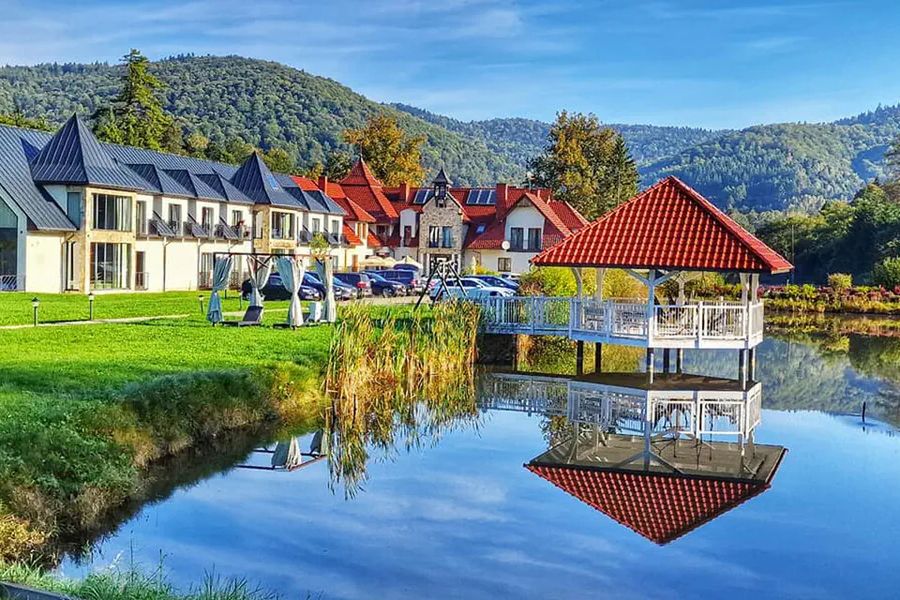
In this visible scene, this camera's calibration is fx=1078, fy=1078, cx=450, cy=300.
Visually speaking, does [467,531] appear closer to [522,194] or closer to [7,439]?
[7,439]

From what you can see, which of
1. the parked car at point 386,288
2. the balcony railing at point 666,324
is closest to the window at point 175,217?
the parked car at point 386,288

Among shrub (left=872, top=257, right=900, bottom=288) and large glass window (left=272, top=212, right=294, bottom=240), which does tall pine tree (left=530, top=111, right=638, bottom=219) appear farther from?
large glass window (left=272, top=212, right=294, bottom=240)

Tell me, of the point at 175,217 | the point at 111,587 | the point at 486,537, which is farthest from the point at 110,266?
the point at 111,587

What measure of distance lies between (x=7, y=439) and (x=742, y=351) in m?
20.8

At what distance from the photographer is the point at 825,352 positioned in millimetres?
40344

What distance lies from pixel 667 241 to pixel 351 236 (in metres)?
44.0

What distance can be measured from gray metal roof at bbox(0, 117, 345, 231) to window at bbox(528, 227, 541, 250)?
17824 millimetres

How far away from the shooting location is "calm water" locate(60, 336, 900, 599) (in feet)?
41.9

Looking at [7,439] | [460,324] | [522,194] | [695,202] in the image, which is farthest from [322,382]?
[522,194]

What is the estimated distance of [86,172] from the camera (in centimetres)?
4500

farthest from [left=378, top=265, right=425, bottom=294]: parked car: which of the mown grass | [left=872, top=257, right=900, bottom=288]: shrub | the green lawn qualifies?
the mown grass

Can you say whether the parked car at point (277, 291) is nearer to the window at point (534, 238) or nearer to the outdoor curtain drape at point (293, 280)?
the outdoor curtain drape at point (293, 280)

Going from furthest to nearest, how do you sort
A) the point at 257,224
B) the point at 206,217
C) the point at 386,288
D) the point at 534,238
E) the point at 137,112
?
the point at 137,112 < the point at 534,238 < the point at 257,224 < the point at 206,217 < the point at 386,288

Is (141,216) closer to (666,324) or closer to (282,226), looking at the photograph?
(282,226)
